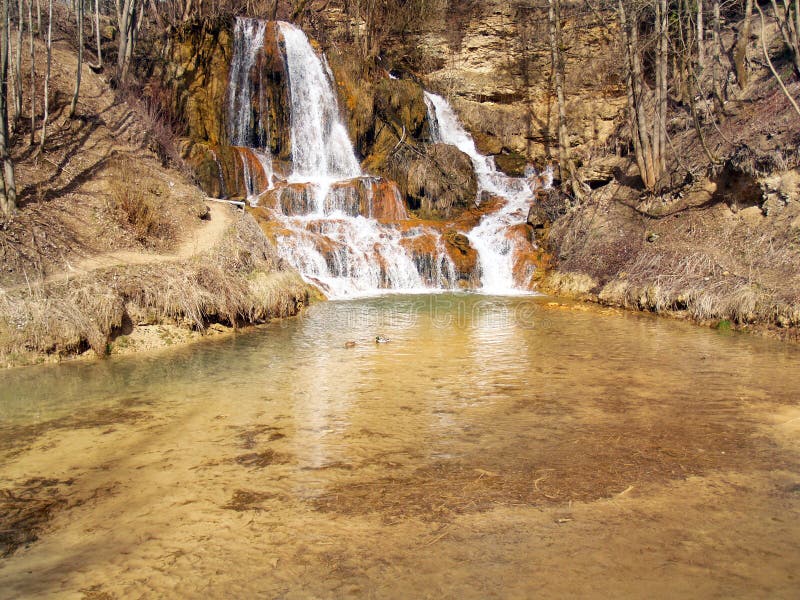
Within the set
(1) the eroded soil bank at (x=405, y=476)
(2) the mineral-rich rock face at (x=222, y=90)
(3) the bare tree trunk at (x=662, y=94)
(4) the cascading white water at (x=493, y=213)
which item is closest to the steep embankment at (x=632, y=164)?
(3) the bare tree trunk at (x=662, y=94)

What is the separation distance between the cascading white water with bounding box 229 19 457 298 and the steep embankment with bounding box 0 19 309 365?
2771 mm

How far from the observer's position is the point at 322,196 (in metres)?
20.8

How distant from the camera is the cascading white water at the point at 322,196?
17953 millimetres

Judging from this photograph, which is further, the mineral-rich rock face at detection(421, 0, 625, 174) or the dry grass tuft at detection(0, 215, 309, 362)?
the mineral-rich rock face at detection(421, 0, 625, 174)

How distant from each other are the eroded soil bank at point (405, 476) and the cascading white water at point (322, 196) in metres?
8.82

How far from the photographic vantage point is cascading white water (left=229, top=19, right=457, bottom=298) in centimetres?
1795

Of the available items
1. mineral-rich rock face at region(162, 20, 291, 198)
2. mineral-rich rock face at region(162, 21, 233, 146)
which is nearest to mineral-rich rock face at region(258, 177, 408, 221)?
mineral-rich rock face at region(162, 20, 291, 198)

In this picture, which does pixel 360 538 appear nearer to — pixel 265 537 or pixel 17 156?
pixel 265 537

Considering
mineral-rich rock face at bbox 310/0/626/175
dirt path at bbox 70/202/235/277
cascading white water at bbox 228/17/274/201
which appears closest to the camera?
dirt path at bbox 70/202/235/277

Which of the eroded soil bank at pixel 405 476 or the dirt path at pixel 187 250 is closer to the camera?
the eroded soil bank at pixel 405 476

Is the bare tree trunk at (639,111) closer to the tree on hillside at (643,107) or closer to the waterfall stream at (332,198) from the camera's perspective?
the tree on hillside at (643,107)

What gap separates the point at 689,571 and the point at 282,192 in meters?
18.7

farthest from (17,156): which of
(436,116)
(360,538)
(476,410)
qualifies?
(436,116)

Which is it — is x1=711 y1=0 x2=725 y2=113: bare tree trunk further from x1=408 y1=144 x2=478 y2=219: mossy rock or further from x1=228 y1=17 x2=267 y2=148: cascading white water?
x1=228 y1=17 x2=267 y2=148: cascading white water
